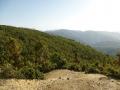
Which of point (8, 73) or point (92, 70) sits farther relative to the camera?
point (92, 70)

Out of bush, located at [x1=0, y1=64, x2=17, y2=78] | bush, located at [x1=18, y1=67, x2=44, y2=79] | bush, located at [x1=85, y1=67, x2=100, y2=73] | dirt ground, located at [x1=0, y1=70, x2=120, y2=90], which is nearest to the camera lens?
dirt ground, located at [x1=0, y1=70, x2=120, y2=90]

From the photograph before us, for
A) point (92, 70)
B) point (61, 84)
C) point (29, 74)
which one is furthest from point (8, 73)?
point (92, 70)

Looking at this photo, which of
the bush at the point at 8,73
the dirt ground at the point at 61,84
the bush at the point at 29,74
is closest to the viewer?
the dirt ground at the point at 61,84

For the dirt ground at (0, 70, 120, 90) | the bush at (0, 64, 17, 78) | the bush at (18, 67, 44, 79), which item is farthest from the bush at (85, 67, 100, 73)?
the bush at (0, 64, 17, 78)

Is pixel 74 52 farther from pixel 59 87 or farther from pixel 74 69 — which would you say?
pixel 59 87

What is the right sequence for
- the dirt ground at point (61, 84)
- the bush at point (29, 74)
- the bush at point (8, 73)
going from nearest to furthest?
the dirt ground at point (61, 84)
the bush at point (8, 73)
the bush at point (29, 74)

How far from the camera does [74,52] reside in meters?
91.3

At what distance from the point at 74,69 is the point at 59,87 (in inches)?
414

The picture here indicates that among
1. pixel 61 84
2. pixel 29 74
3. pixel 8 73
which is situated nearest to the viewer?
pixel 61 84

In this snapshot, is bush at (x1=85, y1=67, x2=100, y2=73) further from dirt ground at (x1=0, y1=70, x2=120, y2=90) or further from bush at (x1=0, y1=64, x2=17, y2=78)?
bush at (x1=0, y1=64, x2=17, y2=78)

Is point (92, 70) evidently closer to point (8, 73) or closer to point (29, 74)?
point (29, 74)

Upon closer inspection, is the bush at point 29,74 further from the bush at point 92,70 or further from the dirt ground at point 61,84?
the bush at point 92,70

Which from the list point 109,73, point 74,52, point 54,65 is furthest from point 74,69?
point 74,52

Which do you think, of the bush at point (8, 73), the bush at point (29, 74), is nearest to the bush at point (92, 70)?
the bush at point (29, 74)
